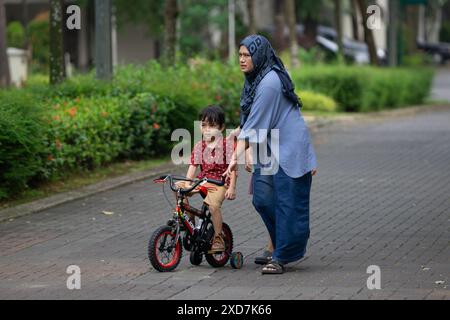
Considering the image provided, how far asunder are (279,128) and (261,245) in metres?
1.73

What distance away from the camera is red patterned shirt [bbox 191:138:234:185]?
9.34 meters

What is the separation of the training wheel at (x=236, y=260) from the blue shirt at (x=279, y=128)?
2.38 ft

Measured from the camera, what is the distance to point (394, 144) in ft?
66.2

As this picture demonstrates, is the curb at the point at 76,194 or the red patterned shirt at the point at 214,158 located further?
the curb at the point at 76,194

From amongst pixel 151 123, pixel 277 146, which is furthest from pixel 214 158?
pixel 151 123

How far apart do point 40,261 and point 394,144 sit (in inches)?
441

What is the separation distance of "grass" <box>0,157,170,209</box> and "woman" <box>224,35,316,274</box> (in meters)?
4.27

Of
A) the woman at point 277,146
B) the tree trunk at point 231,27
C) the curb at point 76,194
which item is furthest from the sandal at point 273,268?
the tree trunk at point 231,27

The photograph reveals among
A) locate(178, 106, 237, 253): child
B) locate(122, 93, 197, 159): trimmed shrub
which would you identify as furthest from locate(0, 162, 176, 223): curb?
locate(178, 106, 237, 253): child

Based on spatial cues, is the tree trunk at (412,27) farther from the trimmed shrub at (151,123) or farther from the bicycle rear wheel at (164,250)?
the bicycle rear wheel at (164,250)

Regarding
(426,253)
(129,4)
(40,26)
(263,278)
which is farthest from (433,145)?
(129,4)

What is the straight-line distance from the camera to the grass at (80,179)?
43.2 ft

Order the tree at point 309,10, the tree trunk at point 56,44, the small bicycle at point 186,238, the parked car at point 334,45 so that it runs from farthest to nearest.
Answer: the tree at point 309,10
the parked car at point 334,45
the tree trunk at point 56,44
the small bicycle at point 186,238

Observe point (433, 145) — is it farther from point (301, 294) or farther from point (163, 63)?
point (301, 294)
